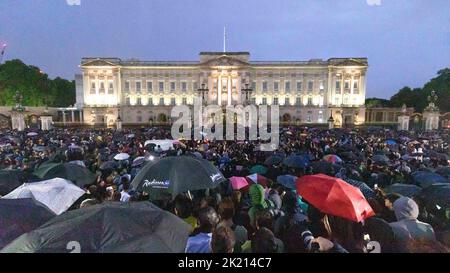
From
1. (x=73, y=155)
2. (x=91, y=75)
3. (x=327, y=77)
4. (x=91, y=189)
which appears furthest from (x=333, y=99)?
(x=91, y=189)

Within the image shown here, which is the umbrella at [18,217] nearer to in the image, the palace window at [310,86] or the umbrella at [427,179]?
the umbrella at [427,179]

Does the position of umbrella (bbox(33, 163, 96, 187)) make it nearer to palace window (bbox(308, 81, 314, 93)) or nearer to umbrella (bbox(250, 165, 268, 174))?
umbrella (bbox(250, 165, 268, 174))

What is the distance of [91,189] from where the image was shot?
7.39 m

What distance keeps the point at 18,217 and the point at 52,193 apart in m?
2.15

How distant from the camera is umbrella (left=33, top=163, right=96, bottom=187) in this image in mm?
8109

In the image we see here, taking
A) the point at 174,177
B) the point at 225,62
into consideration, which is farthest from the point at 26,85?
the point at 174,177

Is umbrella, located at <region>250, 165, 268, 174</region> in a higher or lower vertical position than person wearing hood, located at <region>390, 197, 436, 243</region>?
lower

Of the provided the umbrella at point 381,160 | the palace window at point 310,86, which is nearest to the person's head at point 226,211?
the umbrella at point 381,160

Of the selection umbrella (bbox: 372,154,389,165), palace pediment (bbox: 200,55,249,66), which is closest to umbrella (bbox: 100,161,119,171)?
umbrella (bbox: 372,154,389,165)

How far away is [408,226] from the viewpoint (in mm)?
5047

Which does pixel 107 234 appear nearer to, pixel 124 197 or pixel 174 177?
pixel 174 177

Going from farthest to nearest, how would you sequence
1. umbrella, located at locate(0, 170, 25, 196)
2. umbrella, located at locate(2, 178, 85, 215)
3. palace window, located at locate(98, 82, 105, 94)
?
palace window, located at locate(98, 82, 105, 94)
umbrella, located at locate(0, 170, 25, 196)
umbrella, located at locate(2, 178, 85, 215)

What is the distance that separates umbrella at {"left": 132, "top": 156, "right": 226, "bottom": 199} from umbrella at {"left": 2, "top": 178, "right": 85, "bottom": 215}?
1.25 meters

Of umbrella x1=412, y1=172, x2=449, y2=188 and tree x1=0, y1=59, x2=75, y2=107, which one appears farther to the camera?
tree x1=0, y1=59, x2=75, y2=107
